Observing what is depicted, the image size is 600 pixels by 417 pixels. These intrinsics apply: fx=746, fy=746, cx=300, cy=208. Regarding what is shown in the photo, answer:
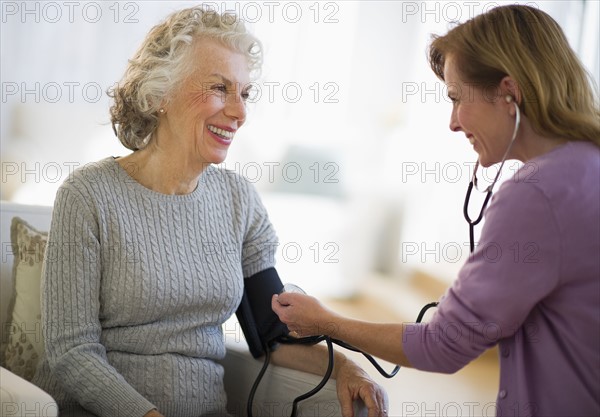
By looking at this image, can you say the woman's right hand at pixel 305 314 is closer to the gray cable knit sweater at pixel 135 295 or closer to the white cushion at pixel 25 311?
the gray cable knit sweater at pixel 135 295

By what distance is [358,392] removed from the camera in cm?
160

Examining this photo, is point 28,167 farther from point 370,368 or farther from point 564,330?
point 564,330

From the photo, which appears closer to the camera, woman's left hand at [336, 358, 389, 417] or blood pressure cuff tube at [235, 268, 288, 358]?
woman's left hand at [336, 358, 389, 417]

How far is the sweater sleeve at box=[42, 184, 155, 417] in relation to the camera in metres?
1.49

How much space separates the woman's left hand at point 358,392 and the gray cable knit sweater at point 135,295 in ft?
0.99

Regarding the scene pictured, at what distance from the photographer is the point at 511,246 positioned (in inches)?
46.4

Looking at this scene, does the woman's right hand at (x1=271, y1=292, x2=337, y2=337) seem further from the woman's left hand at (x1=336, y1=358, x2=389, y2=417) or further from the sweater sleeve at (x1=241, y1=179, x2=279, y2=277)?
the sweater sleeve at (x1=241, y1=179, x2=279, y2=277)

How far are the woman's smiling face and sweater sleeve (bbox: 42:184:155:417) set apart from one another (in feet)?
0.94

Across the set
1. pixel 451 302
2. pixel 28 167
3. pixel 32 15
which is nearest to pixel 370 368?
pixel 28 167

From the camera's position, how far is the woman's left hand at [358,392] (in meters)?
1.58

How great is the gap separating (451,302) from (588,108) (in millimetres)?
416

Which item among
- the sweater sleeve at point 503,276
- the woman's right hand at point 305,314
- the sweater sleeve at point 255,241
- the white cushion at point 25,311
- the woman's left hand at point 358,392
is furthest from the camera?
the sweater sleeve at point 255,241

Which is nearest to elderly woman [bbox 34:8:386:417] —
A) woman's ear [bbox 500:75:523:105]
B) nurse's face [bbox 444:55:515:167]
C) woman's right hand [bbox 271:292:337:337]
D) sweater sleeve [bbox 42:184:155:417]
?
sweater sleeve [bbox 42:184:155:417]

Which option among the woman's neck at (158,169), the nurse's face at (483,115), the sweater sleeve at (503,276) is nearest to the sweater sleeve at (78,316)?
the woman's neck at (158,169)
